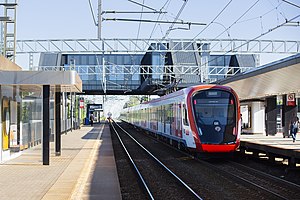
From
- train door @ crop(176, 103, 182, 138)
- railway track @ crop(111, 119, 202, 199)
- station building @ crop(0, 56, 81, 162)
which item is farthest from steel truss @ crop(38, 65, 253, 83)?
railway track @ crop(111, 119, 202, 199)

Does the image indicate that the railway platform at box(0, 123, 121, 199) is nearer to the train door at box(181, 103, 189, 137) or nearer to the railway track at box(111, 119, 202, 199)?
the railway track at box(111, 119, 202, 199)

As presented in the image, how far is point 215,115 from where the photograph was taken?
61.3ft

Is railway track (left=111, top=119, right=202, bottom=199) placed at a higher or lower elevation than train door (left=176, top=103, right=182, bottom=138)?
lower

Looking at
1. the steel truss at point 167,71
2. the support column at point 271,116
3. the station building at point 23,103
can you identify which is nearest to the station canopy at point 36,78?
the station building at point 23,103

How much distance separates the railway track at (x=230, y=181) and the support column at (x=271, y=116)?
13.7 meters

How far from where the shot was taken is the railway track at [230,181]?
1168 centimetres

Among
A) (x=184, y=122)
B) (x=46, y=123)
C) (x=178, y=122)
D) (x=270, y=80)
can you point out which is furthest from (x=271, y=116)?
(x=46, y=123)

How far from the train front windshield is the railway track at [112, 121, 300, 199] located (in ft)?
3.51

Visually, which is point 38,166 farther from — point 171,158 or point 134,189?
point 171,158

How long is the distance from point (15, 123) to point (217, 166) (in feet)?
25.7

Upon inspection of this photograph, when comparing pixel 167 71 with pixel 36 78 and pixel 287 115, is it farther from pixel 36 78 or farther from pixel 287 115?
pixel 36 78

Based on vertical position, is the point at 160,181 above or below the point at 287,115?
below

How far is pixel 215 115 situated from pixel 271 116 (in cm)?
1485

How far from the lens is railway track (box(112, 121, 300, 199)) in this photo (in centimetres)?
1168
